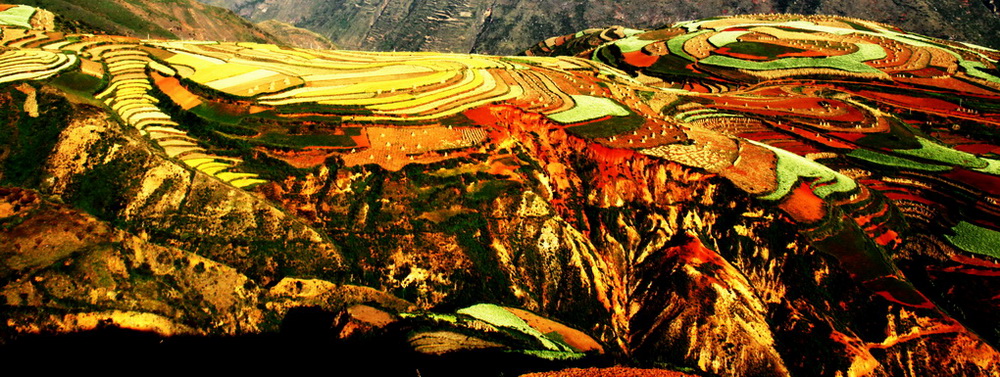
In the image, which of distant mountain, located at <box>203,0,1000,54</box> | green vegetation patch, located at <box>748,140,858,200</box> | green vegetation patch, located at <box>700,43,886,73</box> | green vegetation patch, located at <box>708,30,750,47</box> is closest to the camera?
green vegetation patch, located at <box>748,140,858,200</box>

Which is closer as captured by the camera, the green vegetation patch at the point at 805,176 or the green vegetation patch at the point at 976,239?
the green vegetation patch at the point at 805,176

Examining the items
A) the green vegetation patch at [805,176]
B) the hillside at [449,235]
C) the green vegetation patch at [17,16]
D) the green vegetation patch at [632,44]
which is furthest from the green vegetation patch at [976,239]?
the green vegetation patch at [17,16]

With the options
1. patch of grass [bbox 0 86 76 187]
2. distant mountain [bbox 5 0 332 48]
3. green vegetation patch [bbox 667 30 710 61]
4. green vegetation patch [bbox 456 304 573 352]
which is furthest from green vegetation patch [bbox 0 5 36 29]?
green vegetation patch [bbox 667 30 710 61]

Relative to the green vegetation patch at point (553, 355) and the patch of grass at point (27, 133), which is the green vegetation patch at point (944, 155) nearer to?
the green vegetation patch at point (553, 355)

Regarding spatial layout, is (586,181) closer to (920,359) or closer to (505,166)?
(505,166)

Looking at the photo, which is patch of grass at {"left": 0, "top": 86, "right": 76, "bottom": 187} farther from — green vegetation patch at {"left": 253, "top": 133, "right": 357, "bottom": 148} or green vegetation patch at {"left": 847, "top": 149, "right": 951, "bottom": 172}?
green vegetation patch at {"left": 847, "top": 149, "right": 951, "bottom": 172}

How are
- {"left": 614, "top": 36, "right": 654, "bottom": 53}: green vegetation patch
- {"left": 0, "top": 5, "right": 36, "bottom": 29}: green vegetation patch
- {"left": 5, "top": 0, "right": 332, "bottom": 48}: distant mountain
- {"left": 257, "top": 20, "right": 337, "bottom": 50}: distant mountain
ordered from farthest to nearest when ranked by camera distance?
{"left": 257, "top": 20, "right": 337, "bottom": 50}: distant mountain < {"left": 5, "top": 0, "right": 332, "bottom": 48}: distant mountain < {"left": 614, "top": 36, "right": 654, "bottom": 53}: green vegetation patch < {"left": 0, "top": 5, "right": 36, "bottom": 29}: green vegetation patch

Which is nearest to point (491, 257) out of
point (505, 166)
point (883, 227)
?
point (505, 166)
